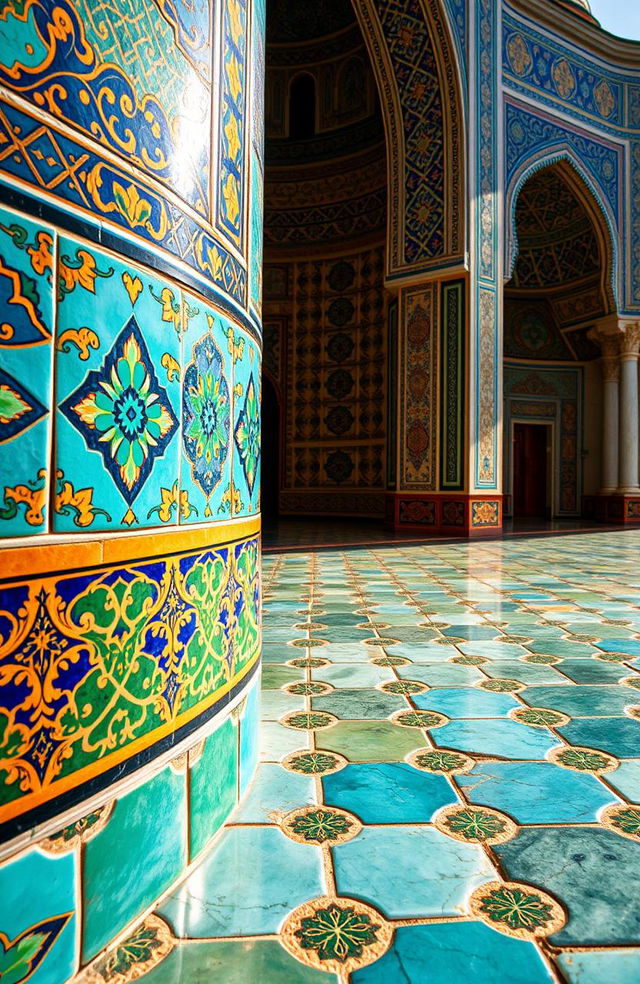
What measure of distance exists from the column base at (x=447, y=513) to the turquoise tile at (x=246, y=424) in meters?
5.93

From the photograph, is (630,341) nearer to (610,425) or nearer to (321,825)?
(610,425)

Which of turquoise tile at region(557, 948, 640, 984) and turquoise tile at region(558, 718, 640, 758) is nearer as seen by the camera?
turquoise tile at region(557, 948, 640, 984)

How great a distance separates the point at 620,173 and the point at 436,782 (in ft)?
33.4

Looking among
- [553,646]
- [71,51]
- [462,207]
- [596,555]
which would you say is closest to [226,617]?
[71,51]

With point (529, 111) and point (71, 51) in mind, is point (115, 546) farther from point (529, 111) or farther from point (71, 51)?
point (529, 111)

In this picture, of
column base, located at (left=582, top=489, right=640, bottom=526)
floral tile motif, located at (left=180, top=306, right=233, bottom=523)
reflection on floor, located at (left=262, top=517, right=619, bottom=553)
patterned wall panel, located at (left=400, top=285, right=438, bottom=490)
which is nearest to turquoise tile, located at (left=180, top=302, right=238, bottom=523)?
floral tile motif, located at (left=180, top=306, right=233, bottom=523)

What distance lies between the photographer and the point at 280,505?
10070 millimetres

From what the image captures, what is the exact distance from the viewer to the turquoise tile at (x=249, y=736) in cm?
116

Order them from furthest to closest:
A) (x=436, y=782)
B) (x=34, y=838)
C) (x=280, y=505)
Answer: (x=280, y=505) → (x=436, y=782) → (x=34, y=838)

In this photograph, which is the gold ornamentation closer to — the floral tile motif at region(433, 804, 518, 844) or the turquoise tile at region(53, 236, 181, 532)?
the turquoise tile at region(53, 236, 181, 532)

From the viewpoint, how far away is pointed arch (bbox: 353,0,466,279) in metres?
6.98

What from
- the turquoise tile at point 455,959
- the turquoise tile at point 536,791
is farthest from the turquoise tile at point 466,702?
the turquoise tile at point 455,959

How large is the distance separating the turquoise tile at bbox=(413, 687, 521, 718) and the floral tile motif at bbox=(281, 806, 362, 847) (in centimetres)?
55

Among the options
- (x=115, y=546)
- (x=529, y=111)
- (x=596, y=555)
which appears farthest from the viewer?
(x=529, y=111)
